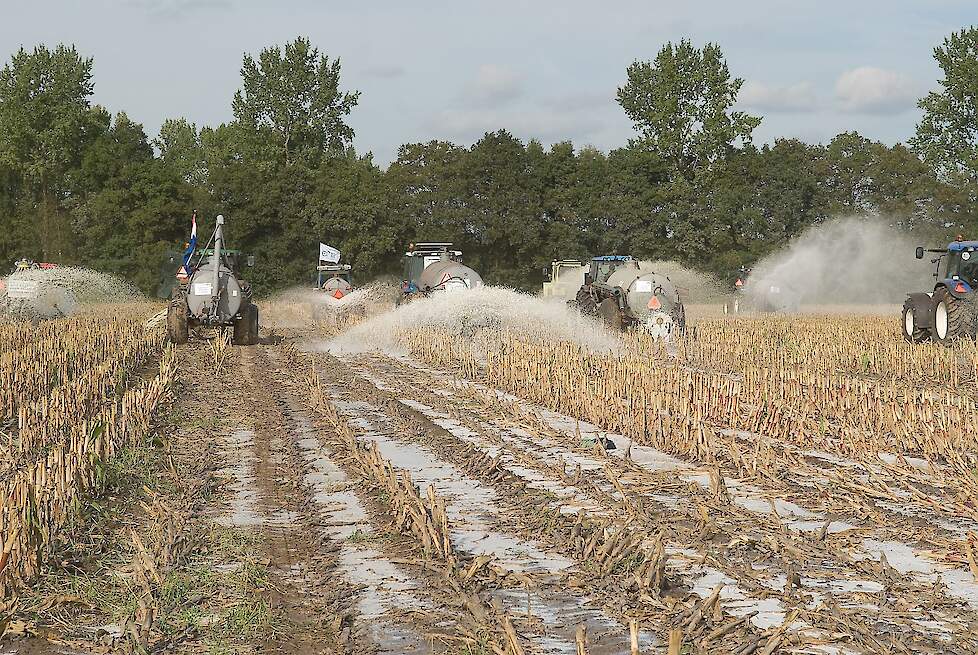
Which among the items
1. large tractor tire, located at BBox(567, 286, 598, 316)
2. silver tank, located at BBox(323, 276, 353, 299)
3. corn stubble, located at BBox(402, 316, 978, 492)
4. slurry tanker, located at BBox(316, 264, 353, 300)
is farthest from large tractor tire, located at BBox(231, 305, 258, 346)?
silver tank, located at BBox(323, 276, 353, 299)

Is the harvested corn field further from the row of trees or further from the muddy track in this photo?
the row of trees

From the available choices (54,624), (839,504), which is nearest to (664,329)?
(839,504)

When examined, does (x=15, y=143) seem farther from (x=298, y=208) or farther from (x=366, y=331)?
(x=366, y=331)

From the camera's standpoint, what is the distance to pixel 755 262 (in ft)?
181

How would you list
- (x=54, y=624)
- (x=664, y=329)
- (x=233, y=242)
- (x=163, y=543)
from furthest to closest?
(x=233, y=242)
(x=664, y=329)
(x=163, y=543)
(x=54, y=624)

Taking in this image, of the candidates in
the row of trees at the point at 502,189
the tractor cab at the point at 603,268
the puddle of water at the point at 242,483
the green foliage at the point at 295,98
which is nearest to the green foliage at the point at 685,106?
the row of trees at the point at 502,189

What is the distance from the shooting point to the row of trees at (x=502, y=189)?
52.9 meters

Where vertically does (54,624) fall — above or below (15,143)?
below

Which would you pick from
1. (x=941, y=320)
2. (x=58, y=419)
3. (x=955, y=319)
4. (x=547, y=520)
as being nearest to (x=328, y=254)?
(x=941, y=320)

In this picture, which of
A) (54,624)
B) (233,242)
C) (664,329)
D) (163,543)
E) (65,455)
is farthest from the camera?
(233,242)

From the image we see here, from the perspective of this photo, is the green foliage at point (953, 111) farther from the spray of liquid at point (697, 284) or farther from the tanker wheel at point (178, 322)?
the tanker wheel at point (178, 322)

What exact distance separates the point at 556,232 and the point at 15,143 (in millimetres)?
27162

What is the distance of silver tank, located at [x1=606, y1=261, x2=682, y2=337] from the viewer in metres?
23.0

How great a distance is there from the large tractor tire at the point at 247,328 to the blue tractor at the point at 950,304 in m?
12.6
